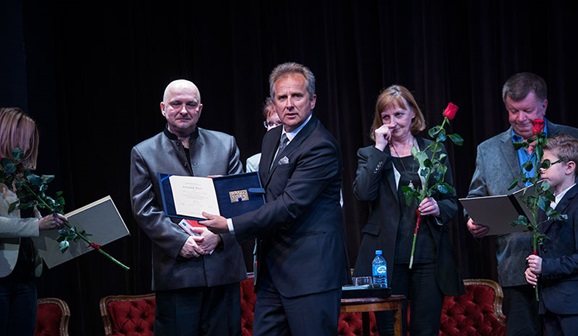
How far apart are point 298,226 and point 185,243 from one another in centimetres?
72

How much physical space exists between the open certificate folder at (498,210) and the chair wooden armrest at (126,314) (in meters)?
2.62

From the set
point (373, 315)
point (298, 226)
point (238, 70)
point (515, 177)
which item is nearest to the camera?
point (298, 226)

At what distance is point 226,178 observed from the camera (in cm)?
354

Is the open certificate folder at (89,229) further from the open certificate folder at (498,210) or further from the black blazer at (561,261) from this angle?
the black blazer at (561,261)

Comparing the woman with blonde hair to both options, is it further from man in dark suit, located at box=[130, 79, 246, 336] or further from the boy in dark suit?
the boy in dark suit

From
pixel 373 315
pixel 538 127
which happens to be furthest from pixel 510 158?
pixel 373 315

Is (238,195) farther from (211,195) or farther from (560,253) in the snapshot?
(560,253)

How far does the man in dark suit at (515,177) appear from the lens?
4.13 meters

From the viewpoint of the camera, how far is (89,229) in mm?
4117

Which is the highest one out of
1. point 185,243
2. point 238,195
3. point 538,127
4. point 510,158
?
point 538,127

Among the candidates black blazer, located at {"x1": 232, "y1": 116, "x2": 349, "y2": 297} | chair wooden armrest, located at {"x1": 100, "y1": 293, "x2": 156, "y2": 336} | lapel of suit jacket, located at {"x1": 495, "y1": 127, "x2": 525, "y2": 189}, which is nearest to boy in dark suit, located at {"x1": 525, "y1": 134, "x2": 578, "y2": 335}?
lapel of suit jacket, located at {"x1": 495, "y1": 127, "x2": 525, "y2": 189}

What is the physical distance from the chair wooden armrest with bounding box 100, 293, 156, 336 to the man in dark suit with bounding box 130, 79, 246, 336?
1.66m

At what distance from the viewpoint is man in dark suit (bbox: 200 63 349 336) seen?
3379 mm

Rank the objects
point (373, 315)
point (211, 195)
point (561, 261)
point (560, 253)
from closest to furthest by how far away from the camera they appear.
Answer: point (211, 195) < point (561, 261) < point (560, 253) < point (373, 315)
